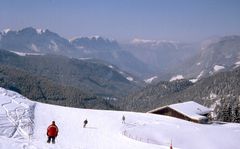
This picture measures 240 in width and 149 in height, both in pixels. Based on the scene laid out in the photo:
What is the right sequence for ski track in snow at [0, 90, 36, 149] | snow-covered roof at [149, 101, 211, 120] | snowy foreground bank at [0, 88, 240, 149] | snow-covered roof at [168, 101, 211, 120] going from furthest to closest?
snow-covered roof at [168, 101, 211, 120] → snow-covered roof at [149, 101, 211, 120] → snowy foreground bank at [0, 88, 240, 149] → ski track in snow at [0, 90, 36, 149]

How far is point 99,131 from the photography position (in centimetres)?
4738

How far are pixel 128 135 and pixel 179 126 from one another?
13.5 m

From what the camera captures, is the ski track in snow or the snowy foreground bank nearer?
the ski track in snow

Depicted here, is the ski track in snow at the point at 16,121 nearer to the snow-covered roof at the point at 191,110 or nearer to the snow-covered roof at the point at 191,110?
the snow-covered roof at the point at 191,110

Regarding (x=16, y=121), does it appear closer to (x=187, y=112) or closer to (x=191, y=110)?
(x=187, y=112)

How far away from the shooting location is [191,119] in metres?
77.4

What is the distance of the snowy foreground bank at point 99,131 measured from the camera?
36406 millimetres

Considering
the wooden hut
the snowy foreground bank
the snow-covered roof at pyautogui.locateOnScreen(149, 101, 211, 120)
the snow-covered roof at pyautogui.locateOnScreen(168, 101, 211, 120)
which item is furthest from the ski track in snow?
the snow-covered roof at pyautogui.locateOnScreen(168, 101, 211, 120)

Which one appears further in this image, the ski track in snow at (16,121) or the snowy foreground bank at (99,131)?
the snowy foreground bank at (99,131)

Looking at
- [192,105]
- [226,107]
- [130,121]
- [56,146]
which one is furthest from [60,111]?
[226,107]

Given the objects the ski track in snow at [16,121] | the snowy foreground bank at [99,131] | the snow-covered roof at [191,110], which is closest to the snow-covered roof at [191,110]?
the snow-covered roof at [191,110]

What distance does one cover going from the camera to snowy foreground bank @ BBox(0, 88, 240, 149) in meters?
36.4

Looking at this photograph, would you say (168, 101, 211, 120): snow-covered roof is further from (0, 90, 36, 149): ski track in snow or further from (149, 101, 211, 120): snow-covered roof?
(0, 90, 36, 149): ski track in snow

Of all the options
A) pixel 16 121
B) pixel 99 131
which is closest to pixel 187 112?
pixel 99 131
